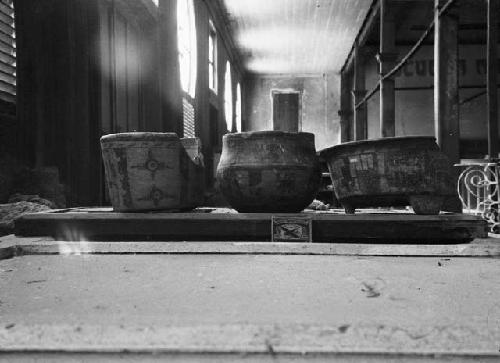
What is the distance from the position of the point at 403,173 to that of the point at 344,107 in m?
12.2

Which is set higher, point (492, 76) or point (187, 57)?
point (187, 57)

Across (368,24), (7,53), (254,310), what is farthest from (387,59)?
(254,310)

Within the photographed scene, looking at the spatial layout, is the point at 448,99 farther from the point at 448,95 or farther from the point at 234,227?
the point at 234,227

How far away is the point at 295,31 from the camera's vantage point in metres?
11.2

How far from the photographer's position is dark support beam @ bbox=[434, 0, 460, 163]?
206 inches

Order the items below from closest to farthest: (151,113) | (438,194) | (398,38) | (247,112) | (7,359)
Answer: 1. (7,359)
2. (438,194)
3. (151,113)
4. (398,38)
5. (247,112)

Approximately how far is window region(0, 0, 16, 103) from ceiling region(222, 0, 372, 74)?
266 inches

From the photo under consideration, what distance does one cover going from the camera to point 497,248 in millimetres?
2227

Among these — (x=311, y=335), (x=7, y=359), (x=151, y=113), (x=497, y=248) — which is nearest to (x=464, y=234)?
(x=497, y=248)

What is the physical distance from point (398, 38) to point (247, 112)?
18.3 ft

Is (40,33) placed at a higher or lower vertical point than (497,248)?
higher

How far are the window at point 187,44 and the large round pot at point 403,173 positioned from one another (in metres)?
4.54

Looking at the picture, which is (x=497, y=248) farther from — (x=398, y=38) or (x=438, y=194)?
(x=398, y=38)

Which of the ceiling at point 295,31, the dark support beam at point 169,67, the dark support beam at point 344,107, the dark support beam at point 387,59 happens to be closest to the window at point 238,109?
the ceiling at point 295,31
